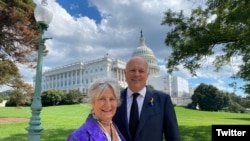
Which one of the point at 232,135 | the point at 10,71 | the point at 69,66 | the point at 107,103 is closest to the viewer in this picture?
the point at 107,103

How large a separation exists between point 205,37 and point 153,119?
1030 centimetres

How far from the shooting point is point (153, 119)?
3.38m

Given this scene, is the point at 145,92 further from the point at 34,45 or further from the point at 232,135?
the point at 34,45

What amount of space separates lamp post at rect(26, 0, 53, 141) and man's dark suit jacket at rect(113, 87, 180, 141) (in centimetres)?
377

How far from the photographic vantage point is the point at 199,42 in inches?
515

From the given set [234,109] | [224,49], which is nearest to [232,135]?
[224,49]

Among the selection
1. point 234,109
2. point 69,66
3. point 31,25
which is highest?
point 69,66

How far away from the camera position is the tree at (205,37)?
12727mm

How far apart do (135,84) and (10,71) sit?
66.4ft

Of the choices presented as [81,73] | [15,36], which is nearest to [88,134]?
A: [15,36]

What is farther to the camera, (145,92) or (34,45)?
(34,45)

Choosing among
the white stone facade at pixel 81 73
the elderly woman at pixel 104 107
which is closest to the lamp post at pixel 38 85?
the elderly woman at pixel 104 107

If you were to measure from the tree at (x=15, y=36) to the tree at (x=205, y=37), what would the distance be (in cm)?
1151

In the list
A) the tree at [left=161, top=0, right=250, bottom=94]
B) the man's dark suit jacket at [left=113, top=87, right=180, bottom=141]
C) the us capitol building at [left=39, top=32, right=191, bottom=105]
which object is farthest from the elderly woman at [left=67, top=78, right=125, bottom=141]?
the us capitol building at [left=39, top=32, right=191, bottom=105]
